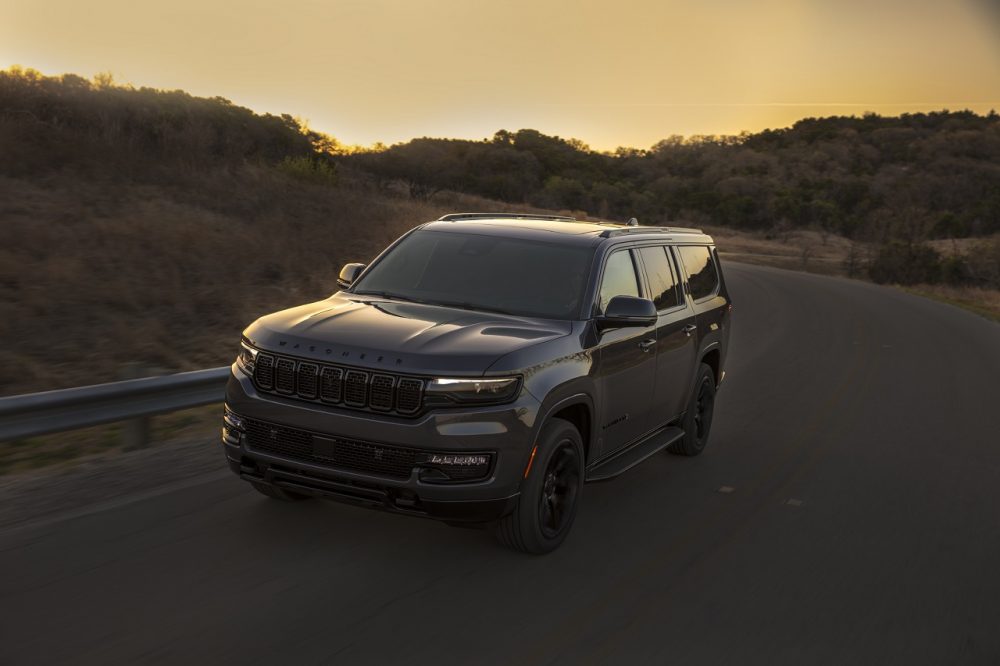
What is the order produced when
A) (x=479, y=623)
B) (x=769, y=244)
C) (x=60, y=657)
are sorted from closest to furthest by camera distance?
(x=60, y=657)
(x=479, y=623)
(x=769, y=244)

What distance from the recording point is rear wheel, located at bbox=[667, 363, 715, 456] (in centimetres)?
760

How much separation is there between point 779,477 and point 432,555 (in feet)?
11.1

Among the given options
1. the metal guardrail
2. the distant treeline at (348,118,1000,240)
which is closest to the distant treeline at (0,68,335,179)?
the distant treeline at (348,118,1000,240)

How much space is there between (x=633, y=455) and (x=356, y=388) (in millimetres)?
2364

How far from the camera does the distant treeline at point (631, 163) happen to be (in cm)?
2084

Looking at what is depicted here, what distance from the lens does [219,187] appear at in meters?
19.5

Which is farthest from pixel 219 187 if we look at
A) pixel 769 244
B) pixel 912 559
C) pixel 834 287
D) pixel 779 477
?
pixel 769 244

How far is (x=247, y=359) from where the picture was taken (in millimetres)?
5145

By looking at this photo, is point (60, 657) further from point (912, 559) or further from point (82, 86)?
point (82, 86)

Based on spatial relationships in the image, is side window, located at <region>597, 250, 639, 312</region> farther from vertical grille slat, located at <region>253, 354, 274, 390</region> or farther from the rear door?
vertical grille slat, located at <region>253, 354, 274, 390</region>

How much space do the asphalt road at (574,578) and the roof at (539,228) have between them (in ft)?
5.99

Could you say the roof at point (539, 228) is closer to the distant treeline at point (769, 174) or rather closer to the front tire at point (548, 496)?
the front tire at point (548, 496)

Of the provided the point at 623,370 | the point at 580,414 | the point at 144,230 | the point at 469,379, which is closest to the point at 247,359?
the point at 469,379

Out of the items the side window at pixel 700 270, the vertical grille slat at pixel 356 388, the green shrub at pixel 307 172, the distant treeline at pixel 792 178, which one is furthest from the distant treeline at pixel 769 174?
the vertical grille slat at pixel 356 388
